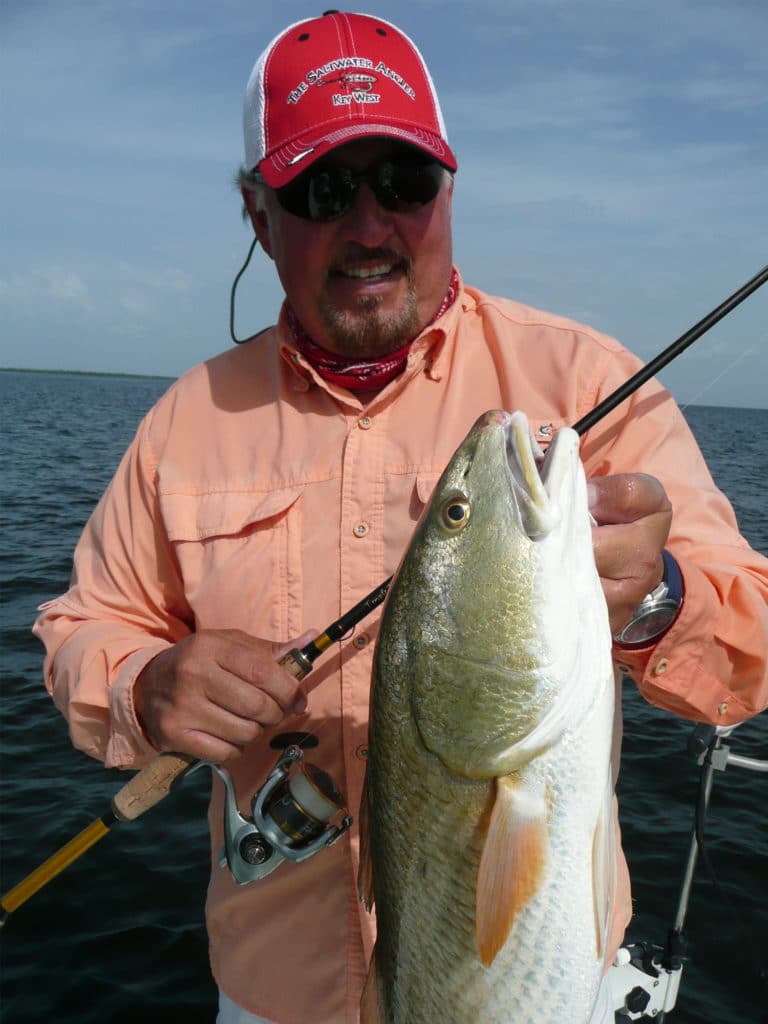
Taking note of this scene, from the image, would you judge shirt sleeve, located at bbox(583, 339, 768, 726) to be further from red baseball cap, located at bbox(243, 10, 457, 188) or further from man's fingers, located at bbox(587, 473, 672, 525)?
red baseball cap, located at bbox(243, 10, 457, 188)

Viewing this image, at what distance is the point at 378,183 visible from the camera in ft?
8.83

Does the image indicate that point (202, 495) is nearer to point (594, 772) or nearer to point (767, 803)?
point (594, 772)

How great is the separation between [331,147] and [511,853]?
1987 mm

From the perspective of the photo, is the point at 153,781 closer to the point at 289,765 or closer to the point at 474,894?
the point at 289,765

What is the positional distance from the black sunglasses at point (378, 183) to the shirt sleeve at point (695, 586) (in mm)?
900

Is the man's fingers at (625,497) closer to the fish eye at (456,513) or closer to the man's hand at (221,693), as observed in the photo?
the fish eye at (456,513)

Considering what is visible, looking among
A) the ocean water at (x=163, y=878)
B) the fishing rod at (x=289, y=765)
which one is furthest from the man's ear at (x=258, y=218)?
the ocean water at (x=163, y=878)

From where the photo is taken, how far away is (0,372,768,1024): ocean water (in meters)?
5.79

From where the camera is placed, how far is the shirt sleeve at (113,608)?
8.90 ft

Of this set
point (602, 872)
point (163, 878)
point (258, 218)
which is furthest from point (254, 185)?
point (163, 878)

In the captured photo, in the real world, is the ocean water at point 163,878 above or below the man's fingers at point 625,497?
below

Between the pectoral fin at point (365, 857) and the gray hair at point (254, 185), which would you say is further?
the gray hair at point (254, 185)

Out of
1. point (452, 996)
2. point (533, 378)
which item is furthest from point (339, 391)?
point (452, 996)

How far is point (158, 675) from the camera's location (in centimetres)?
241
